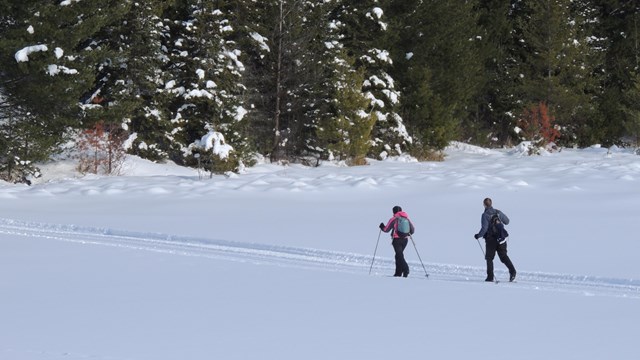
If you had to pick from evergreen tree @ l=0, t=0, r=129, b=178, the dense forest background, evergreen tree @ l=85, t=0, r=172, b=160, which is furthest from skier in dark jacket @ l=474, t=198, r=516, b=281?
evergreen tree @ l=85, t=0, r=172, b=160

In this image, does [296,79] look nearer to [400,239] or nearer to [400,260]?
[400,239]

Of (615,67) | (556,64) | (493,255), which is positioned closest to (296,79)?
(556,64)

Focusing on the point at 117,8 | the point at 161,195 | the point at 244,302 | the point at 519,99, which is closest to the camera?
the point at 244,302

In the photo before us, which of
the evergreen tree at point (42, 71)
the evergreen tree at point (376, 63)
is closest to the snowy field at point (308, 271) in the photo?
Result: the evergreen tree at point (42, 71)

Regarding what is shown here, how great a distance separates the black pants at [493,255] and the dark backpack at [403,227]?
4.53 ft

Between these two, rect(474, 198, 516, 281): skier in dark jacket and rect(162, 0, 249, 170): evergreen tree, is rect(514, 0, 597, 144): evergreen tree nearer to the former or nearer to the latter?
rect(162, 0, 249, 170): evergreen tree

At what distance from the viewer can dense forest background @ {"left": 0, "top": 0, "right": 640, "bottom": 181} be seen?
27859 mm

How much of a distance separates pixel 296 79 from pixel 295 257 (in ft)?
72.7

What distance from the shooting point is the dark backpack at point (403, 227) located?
14094mm

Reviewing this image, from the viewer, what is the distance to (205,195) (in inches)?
993

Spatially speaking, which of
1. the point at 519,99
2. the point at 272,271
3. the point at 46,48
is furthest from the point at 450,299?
the point at 519,99

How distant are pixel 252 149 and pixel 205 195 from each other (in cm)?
887

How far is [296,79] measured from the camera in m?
36.6

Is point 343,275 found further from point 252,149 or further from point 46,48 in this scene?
point 252,149
